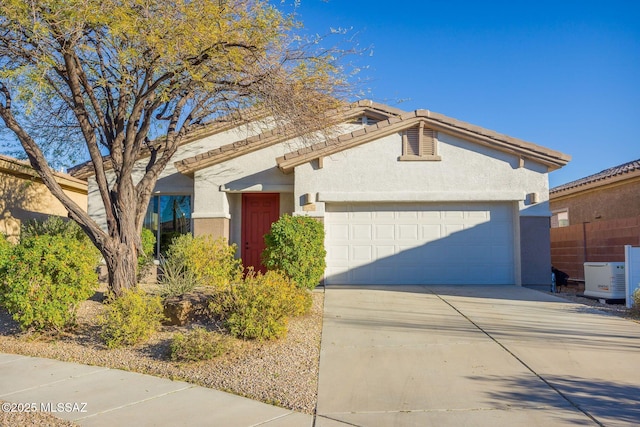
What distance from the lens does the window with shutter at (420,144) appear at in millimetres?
13211

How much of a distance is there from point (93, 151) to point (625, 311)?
10076 mm

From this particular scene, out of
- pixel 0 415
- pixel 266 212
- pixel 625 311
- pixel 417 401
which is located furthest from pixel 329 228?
pixel 0 415

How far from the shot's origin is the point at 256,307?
744cm

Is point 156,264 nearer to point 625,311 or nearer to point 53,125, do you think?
point 53,125

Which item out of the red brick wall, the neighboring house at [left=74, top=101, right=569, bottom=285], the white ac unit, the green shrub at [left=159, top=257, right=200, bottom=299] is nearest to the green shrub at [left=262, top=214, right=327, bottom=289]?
the green shrub at [left=159, top=257, right=200, bottom=299]

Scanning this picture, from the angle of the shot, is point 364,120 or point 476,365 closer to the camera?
point 476,365

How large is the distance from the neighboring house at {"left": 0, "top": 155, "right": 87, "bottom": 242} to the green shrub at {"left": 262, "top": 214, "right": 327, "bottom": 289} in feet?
23.5

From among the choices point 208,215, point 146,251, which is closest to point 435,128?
point 208,215

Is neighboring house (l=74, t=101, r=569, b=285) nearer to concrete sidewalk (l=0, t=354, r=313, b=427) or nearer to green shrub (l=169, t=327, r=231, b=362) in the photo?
green shrub (l=169, t=327, r=231, b=362)

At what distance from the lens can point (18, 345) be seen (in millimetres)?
7613

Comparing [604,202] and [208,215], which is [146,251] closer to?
[208,215]

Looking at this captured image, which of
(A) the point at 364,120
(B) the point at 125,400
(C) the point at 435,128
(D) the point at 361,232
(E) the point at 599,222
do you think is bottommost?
(B) the point at 125,400

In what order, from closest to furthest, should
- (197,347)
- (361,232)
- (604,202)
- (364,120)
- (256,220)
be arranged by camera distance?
1. (197,347)
2. (361,232)
3. (256,220)
4. (364,120)
5. (604,202)

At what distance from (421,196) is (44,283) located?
339 inches
